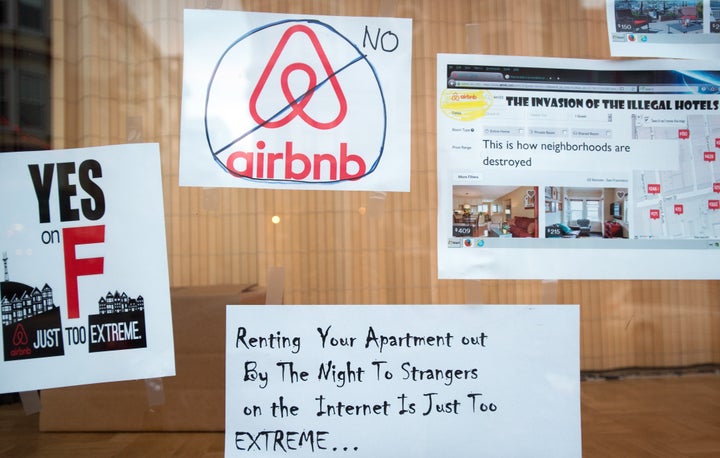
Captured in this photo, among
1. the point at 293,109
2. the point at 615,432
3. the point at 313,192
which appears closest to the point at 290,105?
the point at 293,109

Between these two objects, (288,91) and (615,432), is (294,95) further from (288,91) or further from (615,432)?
(615,432)

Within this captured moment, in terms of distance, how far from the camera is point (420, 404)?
1.08 meters

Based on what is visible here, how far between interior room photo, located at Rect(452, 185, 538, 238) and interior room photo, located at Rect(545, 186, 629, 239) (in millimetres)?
37

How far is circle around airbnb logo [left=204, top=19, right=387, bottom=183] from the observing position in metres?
1.09

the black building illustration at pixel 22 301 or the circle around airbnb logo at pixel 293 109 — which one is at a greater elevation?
the circle around airbnb logo at pixel 293 109

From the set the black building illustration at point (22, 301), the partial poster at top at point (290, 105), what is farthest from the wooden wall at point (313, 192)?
the black building illustration at point (22, 301)

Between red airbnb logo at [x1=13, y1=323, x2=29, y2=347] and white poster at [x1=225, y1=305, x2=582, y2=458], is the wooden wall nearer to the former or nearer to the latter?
white poster at [x1=225, y1=305, x2=582, y2=458]

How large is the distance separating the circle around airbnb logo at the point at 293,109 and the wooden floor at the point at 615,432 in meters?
0.67

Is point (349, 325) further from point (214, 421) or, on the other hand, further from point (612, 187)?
point (612, 187)

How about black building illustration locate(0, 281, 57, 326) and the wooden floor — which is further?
the wooden floor

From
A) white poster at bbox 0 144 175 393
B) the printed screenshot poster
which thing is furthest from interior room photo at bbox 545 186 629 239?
white poster at bbox 0 144 175 393

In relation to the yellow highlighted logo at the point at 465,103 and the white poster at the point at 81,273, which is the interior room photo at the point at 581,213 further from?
the white poster at the point at 81,273

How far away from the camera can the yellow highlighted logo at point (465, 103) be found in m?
1.11

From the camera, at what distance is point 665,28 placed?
1.16 metres
